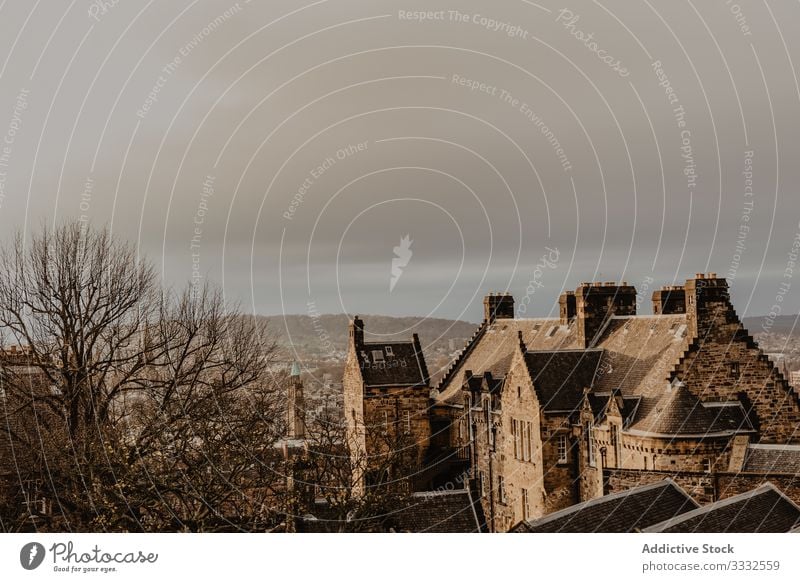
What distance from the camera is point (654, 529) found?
19094 millimetres

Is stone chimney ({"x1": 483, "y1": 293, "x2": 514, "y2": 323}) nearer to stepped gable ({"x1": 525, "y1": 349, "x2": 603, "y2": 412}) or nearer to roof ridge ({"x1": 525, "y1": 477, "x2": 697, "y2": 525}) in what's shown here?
stepped gable ({"x1": 525, "y1": 349, "x2": 603, "y2": 412})

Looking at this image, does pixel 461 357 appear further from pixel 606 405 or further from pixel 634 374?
pixel 606 405

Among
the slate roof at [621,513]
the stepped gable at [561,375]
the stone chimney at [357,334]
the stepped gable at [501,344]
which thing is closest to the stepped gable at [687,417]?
the slate roof at [621,513]

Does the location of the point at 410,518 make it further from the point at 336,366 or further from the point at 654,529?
the point at 336,366

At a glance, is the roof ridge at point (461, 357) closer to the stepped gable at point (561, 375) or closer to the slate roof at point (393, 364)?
the slate roof at point (393, 364)

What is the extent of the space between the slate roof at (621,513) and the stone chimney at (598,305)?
1442 centimetres

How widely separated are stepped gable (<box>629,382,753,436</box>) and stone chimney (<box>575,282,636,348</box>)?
28.7 ft

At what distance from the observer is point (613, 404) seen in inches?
1123

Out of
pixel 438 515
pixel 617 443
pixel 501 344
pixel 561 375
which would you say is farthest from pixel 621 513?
pixel 501 344

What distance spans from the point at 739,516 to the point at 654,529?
2231 millimetres

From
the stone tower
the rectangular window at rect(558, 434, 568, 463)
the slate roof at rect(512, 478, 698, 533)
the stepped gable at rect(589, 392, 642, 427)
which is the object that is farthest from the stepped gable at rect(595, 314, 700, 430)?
the stone tower

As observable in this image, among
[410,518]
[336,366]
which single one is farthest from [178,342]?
[336,366]

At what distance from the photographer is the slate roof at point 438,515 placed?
29.4 m

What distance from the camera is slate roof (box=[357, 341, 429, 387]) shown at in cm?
4412
